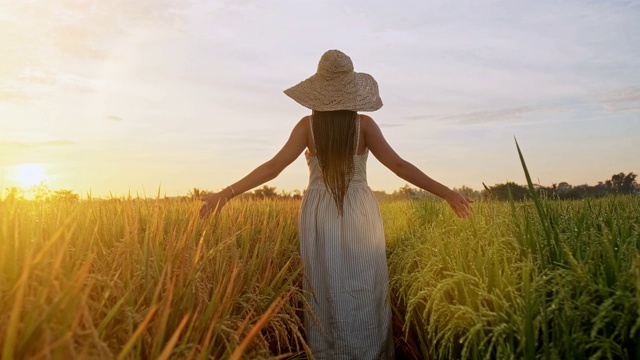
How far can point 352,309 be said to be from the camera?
3.98m

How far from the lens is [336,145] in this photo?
3.95 meters

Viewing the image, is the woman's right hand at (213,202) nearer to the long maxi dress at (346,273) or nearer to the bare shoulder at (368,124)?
the long maxi dress at (346,273)

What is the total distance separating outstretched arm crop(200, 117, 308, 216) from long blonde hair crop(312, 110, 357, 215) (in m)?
0.14

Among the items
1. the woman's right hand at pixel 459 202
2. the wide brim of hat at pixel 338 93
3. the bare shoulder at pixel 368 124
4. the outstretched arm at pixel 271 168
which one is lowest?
the woman's right hand at pixel 459 202

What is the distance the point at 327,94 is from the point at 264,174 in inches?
26.5

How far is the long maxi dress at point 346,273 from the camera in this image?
3969 millimetres

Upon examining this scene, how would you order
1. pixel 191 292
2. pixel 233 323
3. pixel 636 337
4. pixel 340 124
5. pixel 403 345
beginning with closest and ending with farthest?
pixel 636 337, pixel 191 292, pixel 233 323, pixel 340 124, pixel 403 345

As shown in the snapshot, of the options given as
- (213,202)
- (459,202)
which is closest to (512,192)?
(459,202)

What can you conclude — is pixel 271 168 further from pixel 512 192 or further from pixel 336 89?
pixel 512 192

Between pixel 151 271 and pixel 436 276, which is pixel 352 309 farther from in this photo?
pixel 151 271

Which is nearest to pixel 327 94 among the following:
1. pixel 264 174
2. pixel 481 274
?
pixel 264 174

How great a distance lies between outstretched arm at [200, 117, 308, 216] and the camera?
13.3 feet

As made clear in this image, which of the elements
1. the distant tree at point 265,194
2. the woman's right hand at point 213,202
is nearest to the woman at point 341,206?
the woman's right hand at point 213,202

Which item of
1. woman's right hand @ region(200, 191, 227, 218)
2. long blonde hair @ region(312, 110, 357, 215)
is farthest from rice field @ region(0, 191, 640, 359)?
long blonde hair @ region(312, 110, 357, 215)
